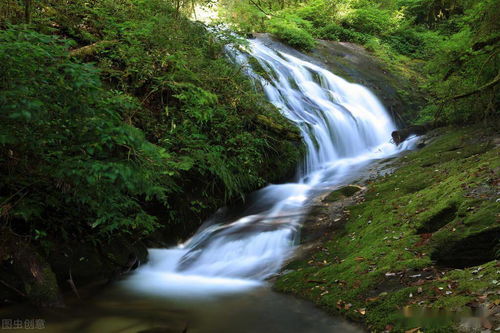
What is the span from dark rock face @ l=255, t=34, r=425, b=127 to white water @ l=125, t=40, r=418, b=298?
723 millimetres

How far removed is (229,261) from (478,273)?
139 inches

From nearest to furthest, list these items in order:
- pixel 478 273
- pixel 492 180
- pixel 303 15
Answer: pixel 478 273 → pixel 492 180 → pixel 303 15

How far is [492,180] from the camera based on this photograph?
4.59 meters

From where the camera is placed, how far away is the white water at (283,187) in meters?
5.42

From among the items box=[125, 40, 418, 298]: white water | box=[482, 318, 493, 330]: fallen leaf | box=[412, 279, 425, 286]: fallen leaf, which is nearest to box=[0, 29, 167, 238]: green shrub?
box=[125, 40, 418, 298]: white water

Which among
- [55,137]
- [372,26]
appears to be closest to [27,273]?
[55,137]

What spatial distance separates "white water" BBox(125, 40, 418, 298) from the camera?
5422 millimetres

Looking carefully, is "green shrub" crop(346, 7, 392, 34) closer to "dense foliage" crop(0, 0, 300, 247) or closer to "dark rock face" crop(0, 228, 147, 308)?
"dense foliage" crop(0, 0, 300, 247)

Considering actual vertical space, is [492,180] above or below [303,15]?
below

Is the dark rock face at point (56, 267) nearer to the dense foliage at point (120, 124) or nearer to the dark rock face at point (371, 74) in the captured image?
the dense foliage at point (120, 124)

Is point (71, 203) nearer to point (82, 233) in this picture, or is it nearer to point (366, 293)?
point (82, 233)

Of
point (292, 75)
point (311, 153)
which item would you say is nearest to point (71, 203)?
point (311, 153)

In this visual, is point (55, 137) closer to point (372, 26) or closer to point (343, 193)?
point (343, 193)

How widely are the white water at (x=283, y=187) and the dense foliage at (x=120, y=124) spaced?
24.0 inches
